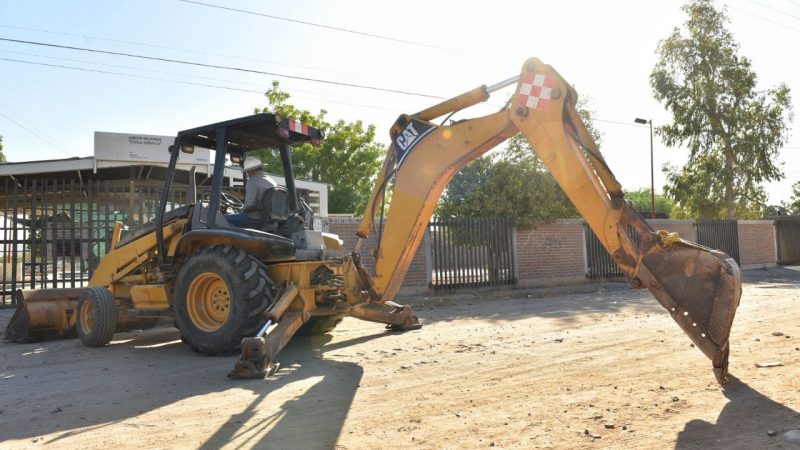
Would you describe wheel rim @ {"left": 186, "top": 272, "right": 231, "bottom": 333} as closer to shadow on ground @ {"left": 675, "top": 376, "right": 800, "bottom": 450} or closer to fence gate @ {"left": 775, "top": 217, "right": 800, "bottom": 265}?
shadow on ground @ {"left": 675, "top": 376, "right": 800, "bottom": 450}

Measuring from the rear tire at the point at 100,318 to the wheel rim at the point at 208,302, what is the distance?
144 cm

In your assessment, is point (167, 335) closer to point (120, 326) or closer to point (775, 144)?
point (120, 326)

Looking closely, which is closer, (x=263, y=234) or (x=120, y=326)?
(x=263, y=234)

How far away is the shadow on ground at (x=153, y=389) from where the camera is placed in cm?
370

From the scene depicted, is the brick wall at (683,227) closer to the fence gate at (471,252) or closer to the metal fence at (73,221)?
the fence gate at (471,252)

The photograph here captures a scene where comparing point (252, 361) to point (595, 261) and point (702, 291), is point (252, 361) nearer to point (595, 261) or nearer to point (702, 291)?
point (702, 291)

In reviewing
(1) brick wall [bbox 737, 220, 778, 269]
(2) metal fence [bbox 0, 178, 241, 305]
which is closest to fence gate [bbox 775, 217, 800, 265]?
(1) brick wall [bbox 737, 220, 778, 269]

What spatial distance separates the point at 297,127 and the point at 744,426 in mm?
5232

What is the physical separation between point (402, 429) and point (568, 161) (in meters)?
2.69

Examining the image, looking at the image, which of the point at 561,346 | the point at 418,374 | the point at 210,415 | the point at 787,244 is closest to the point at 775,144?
the point at 787,244

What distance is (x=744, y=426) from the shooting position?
3.36m

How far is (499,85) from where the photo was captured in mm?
5488

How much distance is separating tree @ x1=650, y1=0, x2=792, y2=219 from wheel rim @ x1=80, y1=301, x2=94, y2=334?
28704 mm

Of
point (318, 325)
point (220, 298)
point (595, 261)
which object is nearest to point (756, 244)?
point (595, 261)
